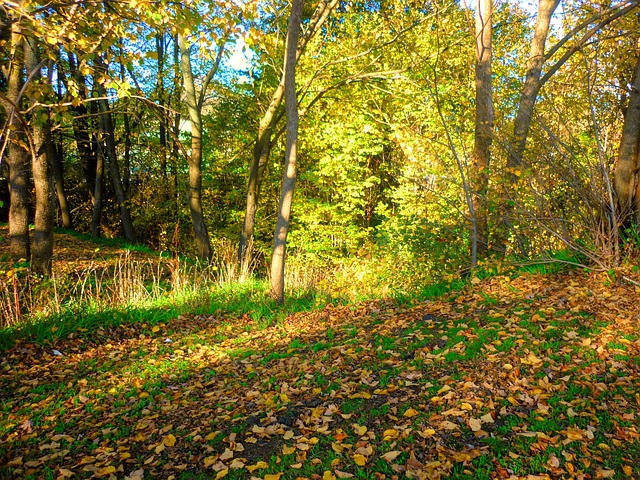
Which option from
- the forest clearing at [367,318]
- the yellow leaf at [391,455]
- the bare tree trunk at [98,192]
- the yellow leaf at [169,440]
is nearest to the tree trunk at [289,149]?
the forest clearing at [367,318]

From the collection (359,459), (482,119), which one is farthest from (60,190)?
(359,459)

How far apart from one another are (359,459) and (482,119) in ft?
20.4

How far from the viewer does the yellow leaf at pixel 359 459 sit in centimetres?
Result: 324

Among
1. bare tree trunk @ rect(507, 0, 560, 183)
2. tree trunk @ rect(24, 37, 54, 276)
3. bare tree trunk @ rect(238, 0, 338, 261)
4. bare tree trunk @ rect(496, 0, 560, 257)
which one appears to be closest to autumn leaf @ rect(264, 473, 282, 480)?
bare tree trunk @ rect(496, 0, 560, 257)

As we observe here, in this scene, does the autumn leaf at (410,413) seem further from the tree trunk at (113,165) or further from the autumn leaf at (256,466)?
the tree trunk at (113,165)

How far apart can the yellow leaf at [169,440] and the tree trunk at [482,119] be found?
530 cm

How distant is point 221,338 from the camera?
655 cm

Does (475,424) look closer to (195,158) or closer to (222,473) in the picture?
(222,473)

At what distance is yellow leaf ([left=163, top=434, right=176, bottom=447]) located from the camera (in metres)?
3.82

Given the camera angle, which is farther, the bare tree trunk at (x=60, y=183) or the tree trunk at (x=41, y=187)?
the bare tree trunk at (x=60, y=183)

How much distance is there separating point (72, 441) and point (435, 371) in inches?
132

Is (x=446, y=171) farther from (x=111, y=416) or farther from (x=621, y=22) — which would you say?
(x=111, y=416)

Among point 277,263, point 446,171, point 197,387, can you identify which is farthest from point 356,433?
point 446,171

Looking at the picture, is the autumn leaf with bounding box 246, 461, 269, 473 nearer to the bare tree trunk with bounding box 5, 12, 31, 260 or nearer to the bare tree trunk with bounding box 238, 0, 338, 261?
the bare tree trunk with bounding box 5, 12, 31, 260
